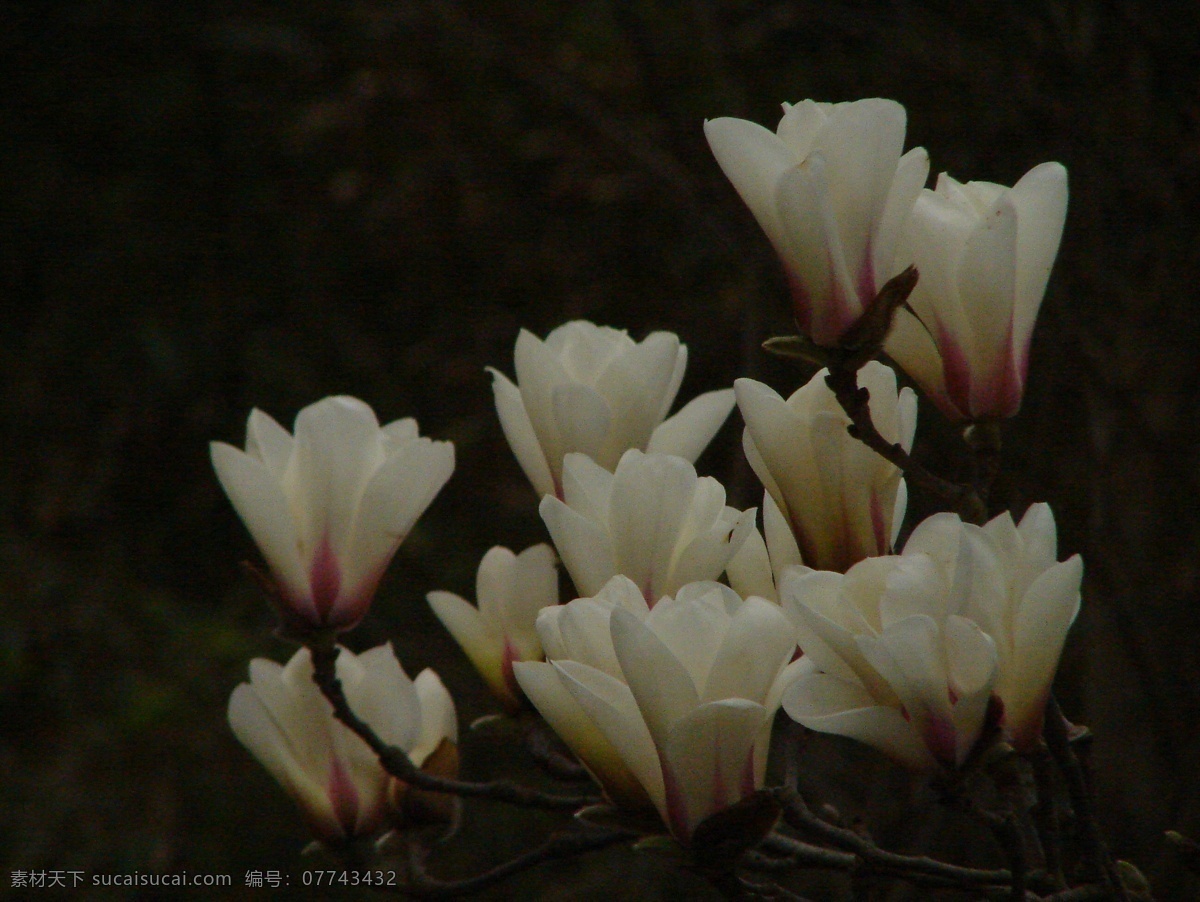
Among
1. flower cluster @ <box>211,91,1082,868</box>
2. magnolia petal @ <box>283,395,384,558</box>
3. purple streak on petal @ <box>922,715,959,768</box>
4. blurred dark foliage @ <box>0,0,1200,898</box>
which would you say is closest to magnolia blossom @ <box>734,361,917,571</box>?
flower cluster @ <box>211,91,1082,868</box>

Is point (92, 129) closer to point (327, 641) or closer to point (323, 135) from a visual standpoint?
point (323, 135)

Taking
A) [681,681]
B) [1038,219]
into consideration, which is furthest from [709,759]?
[1038,219]

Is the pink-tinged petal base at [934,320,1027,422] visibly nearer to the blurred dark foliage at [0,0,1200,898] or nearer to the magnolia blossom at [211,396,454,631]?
the magnolia blossom at [211,396,454,631]

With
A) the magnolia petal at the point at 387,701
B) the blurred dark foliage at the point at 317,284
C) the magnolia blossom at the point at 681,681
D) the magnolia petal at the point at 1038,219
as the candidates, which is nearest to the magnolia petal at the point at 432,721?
the magnolia petal at the point at 387,701

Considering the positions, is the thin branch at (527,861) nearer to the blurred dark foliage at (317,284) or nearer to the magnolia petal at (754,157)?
the magnolia petal at (754,157)

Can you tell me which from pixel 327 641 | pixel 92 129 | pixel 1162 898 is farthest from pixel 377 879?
pixel 92 129
